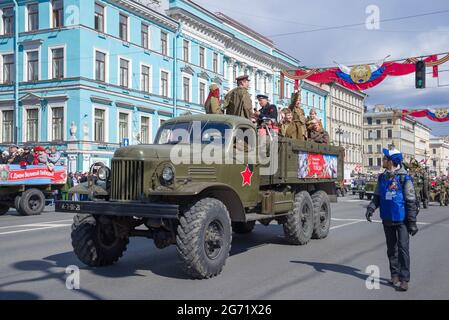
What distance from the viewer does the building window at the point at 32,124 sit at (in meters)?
31.9

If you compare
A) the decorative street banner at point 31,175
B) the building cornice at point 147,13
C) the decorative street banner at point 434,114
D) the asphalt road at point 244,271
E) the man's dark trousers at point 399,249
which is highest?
the building cornice at point 147,13

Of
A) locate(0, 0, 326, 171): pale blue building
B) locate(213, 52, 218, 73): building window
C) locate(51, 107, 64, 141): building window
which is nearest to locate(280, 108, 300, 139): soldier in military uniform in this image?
locate(0, 0, 326, 171): pale blue building

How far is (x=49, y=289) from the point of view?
629cm

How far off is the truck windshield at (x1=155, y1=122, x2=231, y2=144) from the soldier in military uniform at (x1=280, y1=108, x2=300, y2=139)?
10.5 ft

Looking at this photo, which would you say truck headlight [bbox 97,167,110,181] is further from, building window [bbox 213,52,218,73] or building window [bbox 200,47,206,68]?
building window [bbox 213,52,218,73]

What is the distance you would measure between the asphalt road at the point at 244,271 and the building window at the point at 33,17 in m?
23.8

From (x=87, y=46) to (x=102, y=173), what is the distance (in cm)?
2512

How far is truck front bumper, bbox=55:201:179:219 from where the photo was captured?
6.33 meters

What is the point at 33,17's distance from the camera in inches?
1256

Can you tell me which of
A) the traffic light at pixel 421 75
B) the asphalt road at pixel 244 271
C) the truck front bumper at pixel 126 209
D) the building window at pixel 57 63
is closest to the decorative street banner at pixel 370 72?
the traffic light at pixel 421 75

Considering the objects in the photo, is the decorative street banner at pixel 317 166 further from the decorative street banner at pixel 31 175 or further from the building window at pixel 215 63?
the building window at pixel 215 63

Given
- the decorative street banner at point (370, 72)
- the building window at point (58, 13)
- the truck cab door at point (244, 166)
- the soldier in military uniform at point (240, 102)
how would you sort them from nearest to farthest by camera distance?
the truck cab door at point (244, 166)
the soldier in military uniform at point (240, 102)
the decorative street banner at point (370, 72)
the building window at point (58, 13)

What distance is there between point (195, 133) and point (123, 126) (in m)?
27.0
